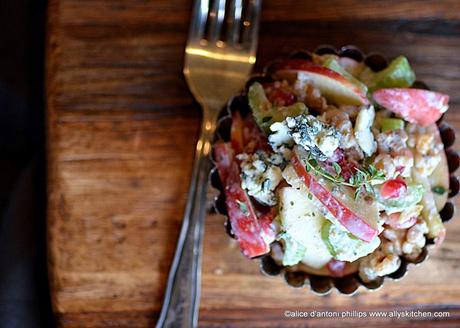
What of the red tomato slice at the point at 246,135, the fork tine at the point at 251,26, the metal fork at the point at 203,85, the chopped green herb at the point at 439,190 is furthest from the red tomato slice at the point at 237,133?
the chopped green herb at the point at 439,190

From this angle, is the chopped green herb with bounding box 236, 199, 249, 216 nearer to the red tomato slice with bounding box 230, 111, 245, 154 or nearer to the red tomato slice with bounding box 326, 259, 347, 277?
the red tomato slice with bounding box 230, 111, 245, 154

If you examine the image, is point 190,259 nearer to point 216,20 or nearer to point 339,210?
point 339,210

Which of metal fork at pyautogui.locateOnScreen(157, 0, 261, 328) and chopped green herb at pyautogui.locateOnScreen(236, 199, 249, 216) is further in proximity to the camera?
metal fork at pyautogui.locateOnScreen(157, 0, 261, 328)

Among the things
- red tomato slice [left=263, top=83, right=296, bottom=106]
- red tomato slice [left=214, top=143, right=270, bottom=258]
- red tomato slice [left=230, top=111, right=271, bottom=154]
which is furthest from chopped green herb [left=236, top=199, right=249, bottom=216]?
red tomato slice [left=263, top=83, right=296, bottom=106]

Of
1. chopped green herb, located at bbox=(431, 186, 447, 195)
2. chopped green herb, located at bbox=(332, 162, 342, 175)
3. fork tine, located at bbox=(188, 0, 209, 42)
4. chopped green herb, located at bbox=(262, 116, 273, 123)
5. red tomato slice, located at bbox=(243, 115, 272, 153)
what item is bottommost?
chopped green herb, located at bbox=(431, 186, 447, 195)

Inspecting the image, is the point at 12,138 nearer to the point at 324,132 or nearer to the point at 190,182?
the point at 190,182

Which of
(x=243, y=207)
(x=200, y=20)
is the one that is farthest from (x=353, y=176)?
(x=200, y=20)

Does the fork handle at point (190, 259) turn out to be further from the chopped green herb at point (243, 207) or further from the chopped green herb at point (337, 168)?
the chopped green herb at point (337, 168)

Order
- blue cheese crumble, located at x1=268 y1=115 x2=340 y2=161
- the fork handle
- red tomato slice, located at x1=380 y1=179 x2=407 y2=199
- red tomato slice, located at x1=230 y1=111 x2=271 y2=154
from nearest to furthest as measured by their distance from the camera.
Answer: blue cheese crumble, located at x1=268 y1=115 x2=340 y2=161 < red tomato slice, located at x1=380 y1=179 x2=407 y2=199 < red tomato slice, located at x1=230 y1=111 x2=271 y2=154 < the fork handle
